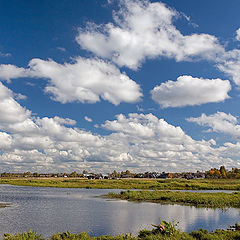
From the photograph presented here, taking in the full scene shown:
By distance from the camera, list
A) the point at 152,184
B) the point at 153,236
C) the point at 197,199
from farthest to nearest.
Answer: the point at 152,184 → the point at 197,199 → the point at 153,236

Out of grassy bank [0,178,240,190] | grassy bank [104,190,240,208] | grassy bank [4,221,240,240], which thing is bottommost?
grassy bank [0,178,240,190]

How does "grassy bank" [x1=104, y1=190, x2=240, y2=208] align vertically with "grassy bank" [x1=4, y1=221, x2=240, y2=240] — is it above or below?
below

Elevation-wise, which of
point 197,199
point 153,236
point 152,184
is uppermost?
point 153,236

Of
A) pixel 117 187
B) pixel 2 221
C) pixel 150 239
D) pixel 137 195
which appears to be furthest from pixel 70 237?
pixel 117 187

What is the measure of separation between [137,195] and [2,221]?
41336 mm

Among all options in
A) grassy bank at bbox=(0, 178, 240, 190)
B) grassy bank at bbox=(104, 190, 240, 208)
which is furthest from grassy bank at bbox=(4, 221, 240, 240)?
grassy bank at bbox=(0, 178, 240, 190)

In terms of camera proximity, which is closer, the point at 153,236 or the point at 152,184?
the point at 153,236

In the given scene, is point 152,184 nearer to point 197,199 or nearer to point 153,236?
point 197,199

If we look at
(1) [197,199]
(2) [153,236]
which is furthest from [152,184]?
(2) [153,236]

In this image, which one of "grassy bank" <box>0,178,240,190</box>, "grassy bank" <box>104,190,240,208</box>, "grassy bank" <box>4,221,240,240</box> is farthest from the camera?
"grassy bank" <box>0,178,240,190</box>

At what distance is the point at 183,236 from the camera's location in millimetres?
24922

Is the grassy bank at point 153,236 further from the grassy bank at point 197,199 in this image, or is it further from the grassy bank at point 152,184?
the grassy bank at point 152,184

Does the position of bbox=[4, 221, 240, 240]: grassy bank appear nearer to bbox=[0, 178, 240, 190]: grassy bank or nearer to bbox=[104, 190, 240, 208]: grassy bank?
bbox=[104, 190, 240, 208]: grassy bank

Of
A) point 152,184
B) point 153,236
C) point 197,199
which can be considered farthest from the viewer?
point 152,184
